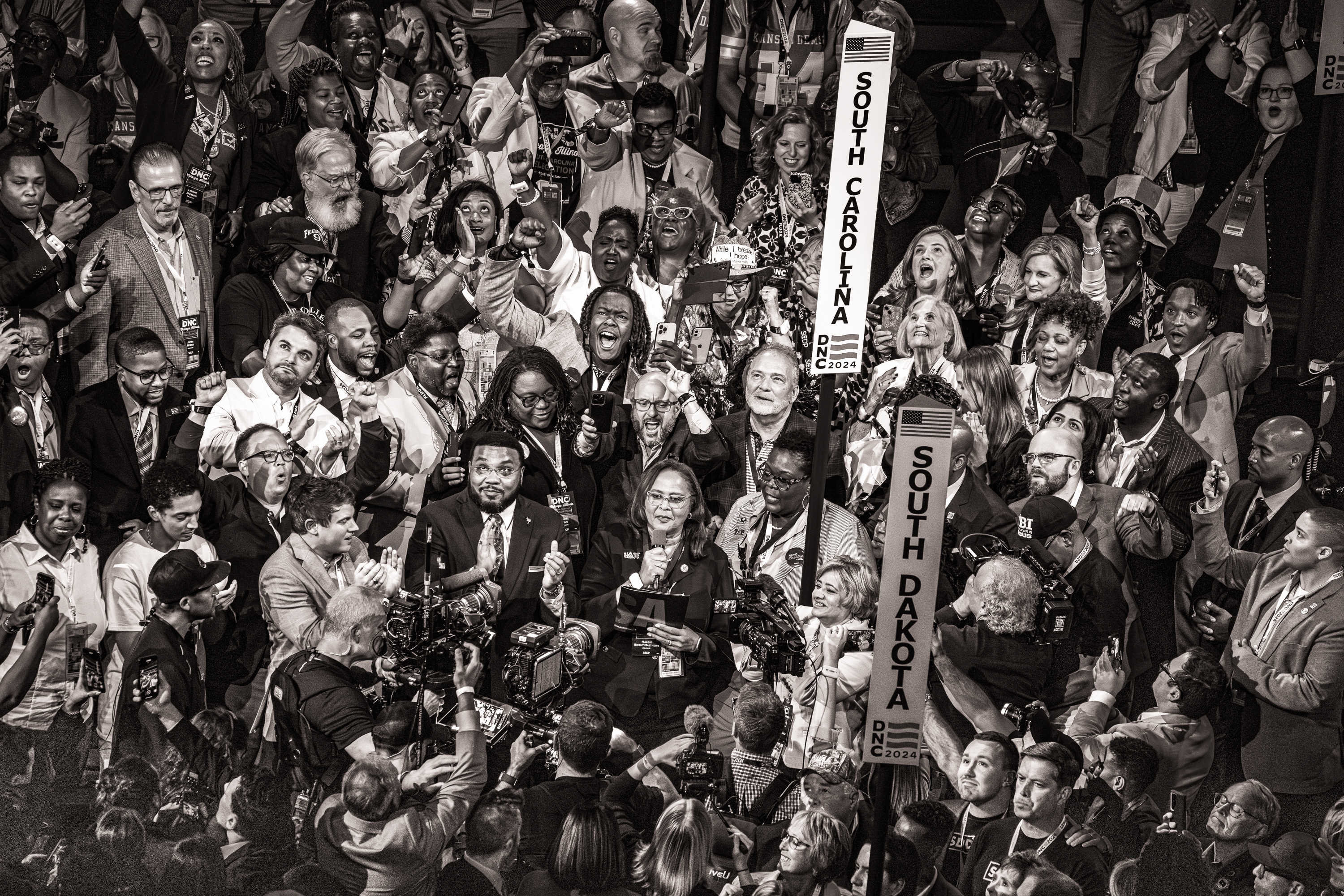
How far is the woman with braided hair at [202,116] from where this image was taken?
11117 mm

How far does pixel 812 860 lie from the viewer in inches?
393

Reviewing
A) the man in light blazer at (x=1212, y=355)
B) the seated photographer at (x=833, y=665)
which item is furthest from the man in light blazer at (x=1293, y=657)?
the seated photographer at (x=833, y=665)

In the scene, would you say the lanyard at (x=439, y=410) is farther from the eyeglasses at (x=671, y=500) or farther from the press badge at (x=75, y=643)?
the press badge at (x=75, y=643)

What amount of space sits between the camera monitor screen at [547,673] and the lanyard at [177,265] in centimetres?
265

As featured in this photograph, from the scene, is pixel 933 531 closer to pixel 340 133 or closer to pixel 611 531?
pixel 611 531

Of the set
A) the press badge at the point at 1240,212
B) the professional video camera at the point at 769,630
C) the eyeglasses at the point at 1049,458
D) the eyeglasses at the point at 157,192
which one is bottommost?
the professional video camera at the point at 769,630

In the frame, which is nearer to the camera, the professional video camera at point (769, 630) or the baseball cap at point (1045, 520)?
the professional video camera at point (769, 630)

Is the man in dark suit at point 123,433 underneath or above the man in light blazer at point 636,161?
underneath

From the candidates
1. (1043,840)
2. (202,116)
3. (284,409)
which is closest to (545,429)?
(284,409)

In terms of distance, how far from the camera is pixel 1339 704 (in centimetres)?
1047

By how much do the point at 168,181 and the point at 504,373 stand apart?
2065 mm

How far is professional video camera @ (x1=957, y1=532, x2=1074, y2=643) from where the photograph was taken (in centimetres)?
1059

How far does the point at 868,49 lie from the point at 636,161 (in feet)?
10.3

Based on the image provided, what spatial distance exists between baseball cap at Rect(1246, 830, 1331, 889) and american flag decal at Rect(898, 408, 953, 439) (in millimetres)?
3798
